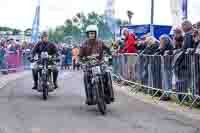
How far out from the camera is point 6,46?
31688 millimetres

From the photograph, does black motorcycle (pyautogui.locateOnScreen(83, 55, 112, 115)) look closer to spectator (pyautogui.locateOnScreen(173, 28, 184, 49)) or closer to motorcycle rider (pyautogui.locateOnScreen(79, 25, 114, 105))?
motorcycle rider (pyautogui.locateOnScreen(79, 25, 114, 105))

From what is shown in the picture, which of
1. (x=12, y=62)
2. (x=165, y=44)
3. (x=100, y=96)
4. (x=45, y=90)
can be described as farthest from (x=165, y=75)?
(x=12, y=62)

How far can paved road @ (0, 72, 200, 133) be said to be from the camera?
9.91 metres

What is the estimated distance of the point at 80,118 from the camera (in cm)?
1136

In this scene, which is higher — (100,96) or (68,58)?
(68,58)

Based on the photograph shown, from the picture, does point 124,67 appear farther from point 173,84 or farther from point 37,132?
point 37,132

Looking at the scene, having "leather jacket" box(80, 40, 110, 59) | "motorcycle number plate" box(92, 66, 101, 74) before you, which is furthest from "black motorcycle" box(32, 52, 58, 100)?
"motorcycle number plate" box(92, 66, 101, 74)

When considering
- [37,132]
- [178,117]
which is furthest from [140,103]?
[37,132]

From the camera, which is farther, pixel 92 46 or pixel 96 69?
pixel 92 46

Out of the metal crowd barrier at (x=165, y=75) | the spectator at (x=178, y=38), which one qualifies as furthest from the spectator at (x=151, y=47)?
the spectator at (x=178, y=38)

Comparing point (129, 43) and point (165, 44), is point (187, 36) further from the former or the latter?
point (129, 43)

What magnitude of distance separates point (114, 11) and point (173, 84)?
1669cm

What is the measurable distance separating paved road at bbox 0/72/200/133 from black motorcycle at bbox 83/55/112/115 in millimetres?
268

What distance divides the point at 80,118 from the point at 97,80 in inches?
43.1
